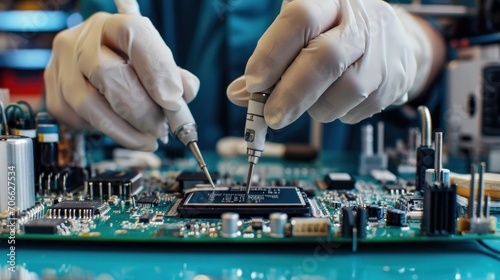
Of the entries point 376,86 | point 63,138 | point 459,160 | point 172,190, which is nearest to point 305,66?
point 376,86

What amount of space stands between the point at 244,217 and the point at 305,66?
1.38ft

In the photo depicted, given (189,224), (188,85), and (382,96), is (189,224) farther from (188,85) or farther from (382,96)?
(382,96)

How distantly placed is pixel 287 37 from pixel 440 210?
568 millimetres

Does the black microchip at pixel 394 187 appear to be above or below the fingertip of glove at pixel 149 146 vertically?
below

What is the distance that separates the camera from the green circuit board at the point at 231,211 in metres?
1.14

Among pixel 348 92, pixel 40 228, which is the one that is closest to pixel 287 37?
pixel 348 92

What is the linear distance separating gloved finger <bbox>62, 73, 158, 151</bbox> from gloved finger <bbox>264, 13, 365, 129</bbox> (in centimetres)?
64

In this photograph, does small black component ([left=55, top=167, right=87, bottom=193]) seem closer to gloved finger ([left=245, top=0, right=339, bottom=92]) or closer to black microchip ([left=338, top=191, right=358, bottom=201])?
gloved finger ([left=245, top=0, right=339, bottom=92])

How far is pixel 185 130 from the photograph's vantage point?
62.1 inches

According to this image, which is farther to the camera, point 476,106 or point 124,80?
point 476,106

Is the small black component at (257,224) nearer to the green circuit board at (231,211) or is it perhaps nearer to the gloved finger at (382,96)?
the green circuit board at (231,211)

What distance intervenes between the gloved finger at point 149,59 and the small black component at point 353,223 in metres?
0.70

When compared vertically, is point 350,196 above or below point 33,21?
below

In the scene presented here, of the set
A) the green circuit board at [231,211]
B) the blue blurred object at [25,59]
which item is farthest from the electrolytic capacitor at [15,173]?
the blue blurred object at [25,59]
